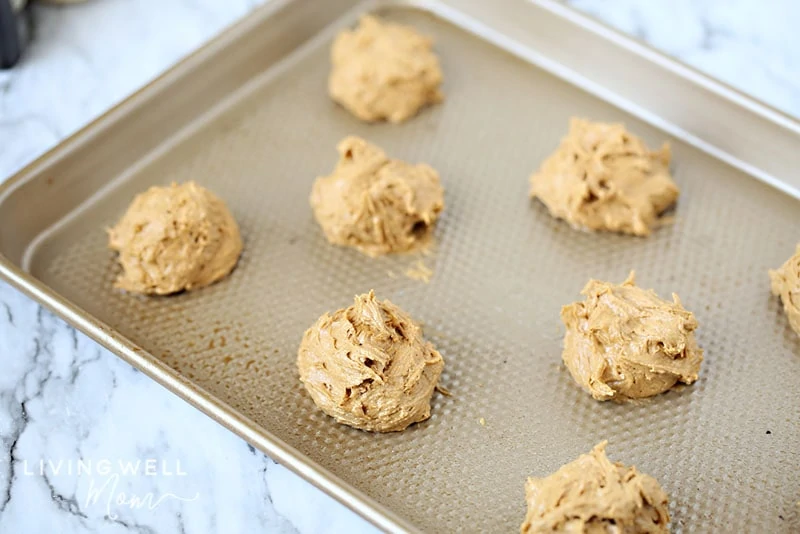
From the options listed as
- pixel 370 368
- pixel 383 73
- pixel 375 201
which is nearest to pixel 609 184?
pixel 375 201

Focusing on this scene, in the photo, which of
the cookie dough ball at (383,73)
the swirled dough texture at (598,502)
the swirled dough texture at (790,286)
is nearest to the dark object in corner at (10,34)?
the cookie dough ball at (383,73)

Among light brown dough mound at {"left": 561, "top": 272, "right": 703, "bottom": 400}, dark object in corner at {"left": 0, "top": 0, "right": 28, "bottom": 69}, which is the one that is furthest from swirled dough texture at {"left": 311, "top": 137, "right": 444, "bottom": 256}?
dark object in corner at {"left": 0, "top": 0, "right": 28, "bottom": 69}

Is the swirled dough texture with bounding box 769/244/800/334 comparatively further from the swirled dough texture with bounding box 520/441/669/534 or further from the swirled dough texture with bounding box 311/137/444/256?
the swirled dough texture with bounding box 311/137/444/256

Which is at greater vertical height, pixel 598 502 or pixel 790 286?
pixel 790 286

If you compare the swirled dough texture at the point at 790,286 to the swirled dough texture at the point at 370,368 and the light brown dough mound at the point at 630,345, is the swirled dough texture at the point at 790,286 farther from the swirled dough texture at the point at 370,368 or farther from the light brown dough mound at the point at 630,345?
the swirled dough texture at the point at 370,368

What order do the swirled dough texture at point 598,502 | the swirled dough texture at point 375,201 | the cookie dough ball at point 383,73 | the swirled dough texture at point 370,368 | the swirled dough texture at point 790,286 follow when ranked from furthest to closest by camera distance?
the cookie dough ball at point 383,73
the swirled dough texture at point 375,201
the swirled dough texture at point 790,286
the swirled dough texture at point 370,368
the swirled dough texture at point 598,502

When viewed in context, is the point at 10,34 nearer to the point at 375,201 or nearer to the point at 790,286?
the point at 375,201
